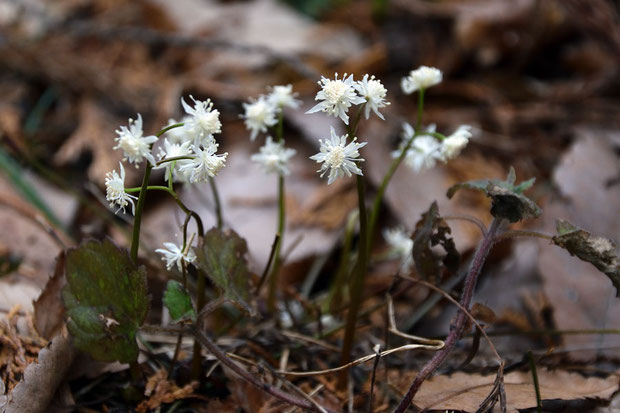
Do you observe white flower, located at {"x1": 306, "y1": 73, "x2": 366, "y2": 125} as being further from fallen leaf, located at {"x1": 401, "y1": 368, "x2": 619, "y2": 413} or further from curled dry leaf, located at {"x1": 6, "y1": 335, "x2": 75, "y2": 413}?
curled dry leaf, located at {"x1": 6, "y1": 335, "x2": 75, "y2": 413}

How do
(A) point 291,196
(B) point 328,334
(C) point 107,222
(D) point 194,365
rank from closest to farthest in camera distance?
(D) point 194,365
(B) point 328,334
(C) point 107,222
(A) point 291,196

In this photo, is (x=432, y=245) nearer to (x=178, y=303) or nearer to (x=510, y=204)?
(x=510, y=204)

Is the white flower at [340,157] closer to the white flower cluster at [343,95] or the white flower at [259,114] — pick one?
the white flower cluster at [343,95]

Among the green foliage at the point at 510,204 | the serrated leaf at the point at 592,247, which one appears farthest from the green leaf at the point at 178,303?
the serrated leaf at the point at 592,247

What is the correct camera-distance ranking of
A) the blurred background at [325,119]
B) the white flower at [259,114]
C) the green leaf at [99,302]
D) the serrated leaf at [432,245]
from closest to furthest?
the green leaf at [99,302] → the serrated leaf at [432,245] → the white flower at [259,114] → the blurred background at [325,119]

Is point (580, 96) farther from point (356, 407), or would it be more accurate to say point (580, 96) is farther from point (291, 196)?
point (356, 407)

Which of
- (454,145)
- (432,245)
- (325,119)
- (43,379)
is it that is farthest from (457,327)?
(325,119)

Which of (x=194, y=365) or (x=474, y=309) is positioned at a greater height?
(x=474, y=309)

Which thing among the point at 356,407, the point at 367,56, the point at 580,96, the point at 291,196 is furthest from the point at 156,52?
the point at 356,407
